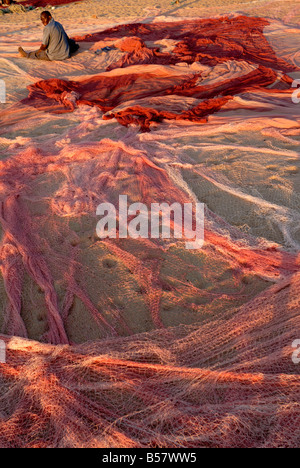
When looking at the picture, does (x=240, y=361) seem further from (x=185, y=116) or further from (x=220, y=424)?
(x=185, y=116)

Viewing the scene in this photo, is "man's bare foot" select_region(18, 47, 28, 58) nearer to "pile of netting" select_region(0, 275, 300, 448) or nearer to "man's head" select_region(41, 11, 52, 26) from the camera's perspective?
"man's head" select_region(41, 11, 52, 26)

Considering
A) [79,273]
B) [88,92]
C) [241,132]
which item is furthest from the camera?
[88,92]

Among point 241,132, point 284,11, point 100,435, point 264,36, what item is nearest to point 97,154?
point 241,132

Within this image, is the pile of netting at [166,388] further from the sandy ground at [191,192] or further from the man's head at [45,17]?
the man's head at [45,17]

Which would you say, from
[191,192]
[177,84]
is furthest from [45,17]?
[191,192]

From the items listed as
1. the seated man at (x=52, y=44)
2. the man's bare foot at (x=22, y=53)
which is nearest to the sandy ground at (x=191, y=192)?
the seated man at (x=52, y=44)

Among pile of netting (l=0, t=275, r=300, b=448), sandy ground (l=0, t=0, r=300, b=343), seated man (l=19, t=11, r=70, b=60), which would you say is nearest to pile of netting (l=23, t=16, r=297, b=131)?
sandy ground (l=0, t=0, r=300, b=343)
